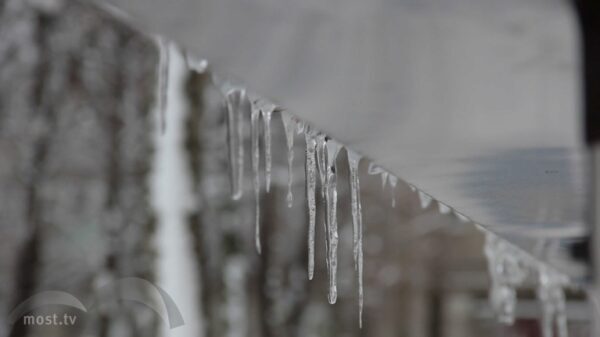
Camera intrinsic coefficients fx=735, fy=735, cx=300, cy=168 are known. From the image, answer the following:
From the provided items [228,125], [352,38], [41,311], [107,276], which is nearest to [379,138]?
[352,38]

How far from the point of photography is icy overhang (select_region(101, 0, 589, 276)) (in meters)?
0.29

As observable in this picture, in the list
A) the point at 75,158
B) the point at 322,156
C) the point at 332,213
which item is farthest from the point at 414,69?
the point at 75,158

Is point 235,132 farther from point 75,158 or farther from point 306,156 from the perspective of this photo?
point 75,158

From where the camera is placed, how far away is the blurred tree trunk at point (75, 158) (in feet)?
12.0

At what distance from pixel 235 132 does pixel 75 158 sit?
3457 millimetres

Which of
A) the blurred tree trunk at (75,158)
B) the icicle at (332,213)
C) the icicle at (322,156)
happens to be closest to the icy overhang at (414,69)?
the icicle at (322,156)

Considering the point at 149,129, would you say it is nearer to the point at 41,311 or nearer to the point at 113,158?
the point at 113,158

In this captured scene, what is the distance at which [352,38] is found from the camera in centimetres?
32
